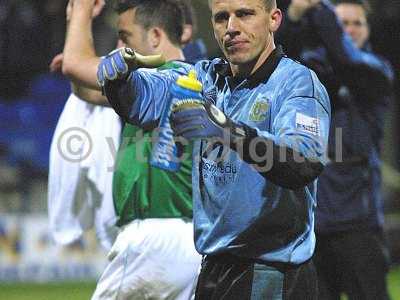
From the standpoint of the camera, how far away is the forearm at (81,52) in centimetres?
488

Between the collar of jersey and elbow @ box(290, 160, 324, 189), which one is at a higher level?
the collar of jersey

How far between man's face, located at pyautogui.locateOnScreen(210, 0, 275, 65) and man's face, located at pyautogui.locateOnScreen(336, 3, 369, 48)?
2.94 meters

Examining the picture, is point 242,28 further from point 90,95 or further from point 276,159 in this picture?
point 90,95

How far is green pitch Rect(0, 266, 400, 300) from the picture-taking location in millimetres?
9359

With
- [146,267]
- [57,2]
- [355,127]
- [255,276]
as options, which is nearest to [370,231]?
[355,127]

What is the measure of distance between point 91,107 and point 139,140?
78cm

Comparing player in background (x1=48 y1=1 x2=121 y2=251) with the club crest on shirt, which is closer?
the club crest on shirt

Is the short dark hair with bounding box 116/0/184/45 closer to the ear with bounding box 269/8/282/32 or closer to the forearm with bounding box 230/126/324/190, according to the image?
the ear with bounding box 269/8/282/32

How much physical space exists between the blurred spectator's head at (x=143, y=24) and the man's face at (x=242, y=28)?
1290 millimetres

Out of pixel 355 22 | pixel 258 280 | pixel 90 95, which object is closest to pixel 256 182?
pixel 258 280

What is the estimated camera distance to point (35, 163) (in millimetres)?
11453

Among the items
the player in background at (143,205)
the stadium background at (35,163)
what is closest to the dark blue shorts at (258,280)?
the player in background at (143,205)

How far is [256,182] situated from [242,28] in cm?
56

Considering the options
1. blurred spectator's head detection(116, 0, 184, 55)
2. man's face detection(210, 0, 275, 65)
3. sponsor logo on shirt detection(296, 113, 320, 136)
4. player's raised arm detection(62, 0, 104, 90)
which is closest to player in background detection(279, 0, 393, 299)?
blurred spectator's head detection(116, 0, 184, 55)
